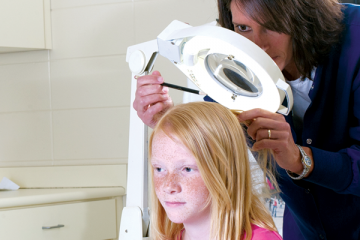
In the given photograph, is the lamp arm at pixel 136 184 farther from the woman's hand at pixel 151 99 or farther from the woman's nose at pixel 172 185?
the woman's nose at pixel 172 185

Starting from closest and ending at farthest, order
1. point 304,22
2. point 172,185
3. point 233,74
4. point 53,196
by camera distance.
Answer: point 233,74
point 172,185
point 304,22
point 53,196

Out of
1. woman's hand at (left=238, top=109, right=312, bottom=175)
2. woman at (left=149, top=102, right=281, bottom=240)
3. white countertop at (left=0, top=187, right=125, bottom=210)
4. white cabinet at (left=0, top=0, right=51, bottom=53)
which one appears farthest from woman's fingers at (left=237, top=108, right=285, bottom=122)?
white cabinet at (left=0, top=0, right=51, bottom=53)

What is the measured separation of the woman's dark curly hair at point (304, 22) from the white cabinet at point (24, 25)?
128cm

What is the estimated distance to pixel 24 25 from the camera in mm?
1906

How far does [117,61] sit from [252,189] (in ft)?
3.98

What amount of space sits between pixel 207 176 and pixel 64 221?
1058 mm

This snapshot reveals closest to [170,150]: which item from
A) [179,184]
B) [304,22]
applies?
[179,184]

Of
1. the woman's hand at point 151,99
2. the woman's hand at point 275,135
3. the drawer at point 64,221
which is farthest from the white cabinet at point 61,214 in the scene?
the woman's hand at point 275,135

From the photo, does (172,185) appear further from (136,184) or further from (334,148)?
(334,148)

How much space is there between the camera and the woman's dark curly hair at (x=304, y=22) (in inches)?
35.0

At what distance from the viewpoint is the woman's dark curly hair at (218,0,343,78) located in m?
0.89

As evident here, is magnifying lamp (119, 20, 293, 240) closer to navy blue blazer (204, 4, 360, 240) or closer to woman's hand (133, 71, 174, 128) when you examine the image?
woman's hand (133, 71, 174, 128)

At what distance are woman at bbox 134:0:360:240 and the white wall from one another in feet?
2.92

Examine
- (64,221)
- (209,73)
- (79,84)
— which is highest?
(209,73)
